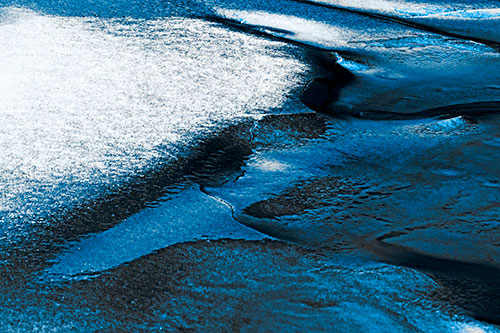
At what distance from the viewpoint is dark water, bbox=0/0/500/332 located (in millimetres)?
1302

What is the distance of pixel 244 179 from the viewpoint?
1782 mm

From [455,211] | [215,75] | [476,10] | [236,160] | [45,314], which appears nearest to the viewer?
[45,314]

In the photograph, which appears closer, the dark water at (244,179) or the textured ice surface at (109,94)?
the dark water at (244,179)

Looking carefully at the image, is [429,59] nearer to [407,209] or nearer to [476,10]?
[476,10]

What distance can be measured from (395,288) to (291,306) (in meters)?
0.24

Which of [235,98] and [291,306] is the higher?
[235,98]

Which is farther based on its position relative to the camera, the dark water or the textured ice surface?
the textured ice surface

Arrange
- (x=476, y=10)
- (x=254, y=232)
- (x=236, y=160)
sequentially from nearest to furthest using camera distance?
(x=254, y=232) < (x=236, y=160) < (x=476, y=10)

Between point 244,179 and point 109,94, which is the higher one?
point 109,94

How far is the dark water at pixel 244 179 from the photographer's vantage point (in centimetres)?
130

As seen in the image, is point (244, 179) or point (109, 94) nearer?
point (244, 179)

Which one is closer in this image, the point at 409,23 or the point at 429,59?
the point at 429,59

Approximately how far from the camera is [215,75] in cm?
245

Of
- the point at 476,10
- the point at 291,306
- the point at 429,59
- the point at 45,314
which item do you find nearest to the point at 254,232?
the point at 291,306
